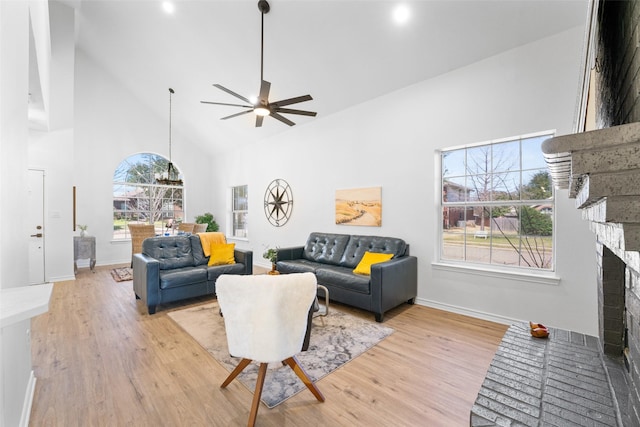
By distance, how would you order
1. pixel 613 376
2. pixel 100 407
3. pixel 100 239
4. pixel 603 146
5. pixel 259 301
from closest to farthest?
1. pixel 603 146
2. pixel 613 376
3. pixel 259 301
4. pixel 100 407
5. pixel 100 239

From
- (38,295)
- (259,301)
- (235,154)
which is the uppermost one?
(235,154)

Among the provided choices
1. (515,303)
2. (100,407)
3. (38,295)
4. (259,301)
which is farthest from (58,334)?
(515,303)

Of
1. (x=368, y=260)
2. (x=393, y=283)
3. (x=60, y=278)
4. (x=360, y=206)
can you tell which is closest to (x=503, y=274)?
(x=393, y=283)

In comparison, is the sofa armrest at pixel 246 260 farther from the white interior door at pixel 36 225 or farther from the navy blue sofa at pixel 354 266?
the white interior door at pixel 36 225

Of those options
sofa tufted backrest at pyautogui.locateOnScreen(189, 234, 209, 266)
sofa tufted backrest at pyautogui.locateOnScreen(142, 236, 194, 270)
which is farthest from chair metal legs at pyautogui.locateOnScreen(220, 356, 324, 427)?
sofa tufted backrest at pyautogui.locateOnScreen(189, 234, 209, 266)

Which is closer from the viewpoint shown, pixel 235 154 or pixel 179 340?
pixel 179 340

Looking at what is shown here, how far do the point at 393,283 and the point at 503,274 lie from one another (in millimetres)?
1234

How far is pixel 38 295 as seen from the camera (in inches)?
32.0

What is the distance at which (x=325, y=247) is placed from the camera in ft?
15.4

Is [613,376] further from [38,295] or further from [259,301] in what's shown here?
[38,295]

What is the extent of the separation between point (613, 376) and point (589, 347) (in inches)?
15.8

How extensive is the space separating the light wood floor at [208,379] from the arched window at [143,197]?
14.0 feet

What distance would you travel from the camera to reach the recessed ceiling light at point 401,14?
3064 millimetres

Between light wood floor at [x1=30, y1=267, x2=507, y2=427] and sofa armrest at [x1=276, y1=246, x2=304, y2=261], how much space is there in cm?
184
